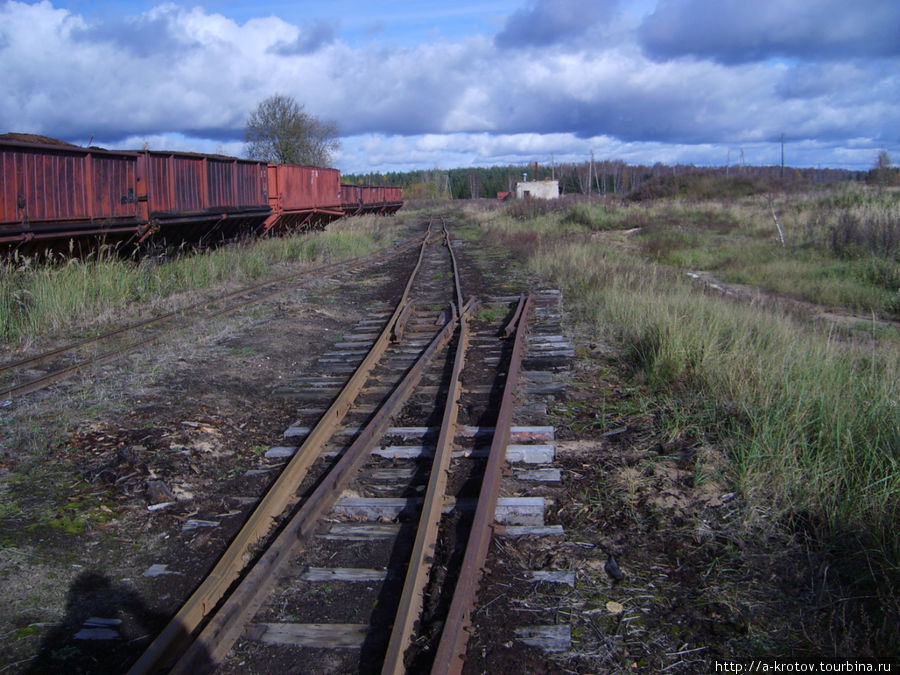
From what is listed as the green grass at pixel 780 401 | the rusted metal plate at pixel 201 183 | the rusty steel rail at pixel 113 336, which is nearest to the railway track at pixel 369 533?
the green grass at pixel 780 401

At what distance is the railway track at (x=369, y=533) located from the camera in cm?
300

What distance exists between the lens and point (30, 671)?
290 centimetres

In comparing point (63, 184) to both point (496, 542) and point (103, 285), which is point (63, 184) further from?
point (496, 542)

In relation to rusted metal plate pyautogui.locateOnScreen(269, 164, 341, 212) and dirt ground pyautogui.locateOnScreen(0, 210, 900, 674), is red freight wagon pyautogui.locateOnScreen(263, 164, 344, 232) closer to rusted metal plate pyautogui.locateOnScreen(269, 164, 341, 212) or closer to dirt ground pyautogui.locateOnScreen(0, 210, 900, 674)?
rusted metal plate pyautogui.locateOnScreen(269, 164, 341, 212)

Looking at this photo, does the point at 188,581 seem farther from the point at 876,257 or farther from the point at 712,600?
the point at 876,257

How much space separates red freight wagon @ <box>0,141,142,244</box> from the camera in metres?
9.52

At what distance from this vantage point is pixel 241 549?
145 inches

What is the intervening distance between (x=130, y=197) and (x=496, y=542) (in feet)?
36.6

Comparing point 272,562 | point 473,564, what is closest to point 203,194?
point 272,562

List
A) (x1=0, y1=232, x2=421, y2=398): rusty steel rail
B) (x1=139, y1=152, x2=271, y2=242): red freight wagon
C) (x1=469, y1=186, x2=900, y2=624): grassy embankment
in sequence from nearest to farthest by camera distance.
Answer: (x1=469, y1=186, x2=900, y2=624): grassy embankment, (x1=0, y1=232, x2=421, y2=398): rusty steel rail, (x1=139, y1=152, x2=271, y2=242): red freight wagon

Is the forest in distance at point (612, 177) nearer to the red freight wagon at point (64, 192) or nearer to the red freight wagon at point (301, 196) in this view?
the red freight wagon at point (301, 196)

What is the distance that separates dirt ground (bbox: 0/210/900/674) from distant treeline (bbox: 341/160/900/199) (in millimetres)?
46422

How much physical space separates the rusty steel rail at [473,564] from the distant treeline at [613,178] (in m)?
46.7

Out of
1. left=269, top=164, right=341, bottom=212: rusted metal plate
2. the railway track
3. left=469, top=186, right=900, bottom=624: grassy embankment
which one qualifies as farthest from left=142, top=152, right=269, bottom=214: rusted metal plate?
the railway track
